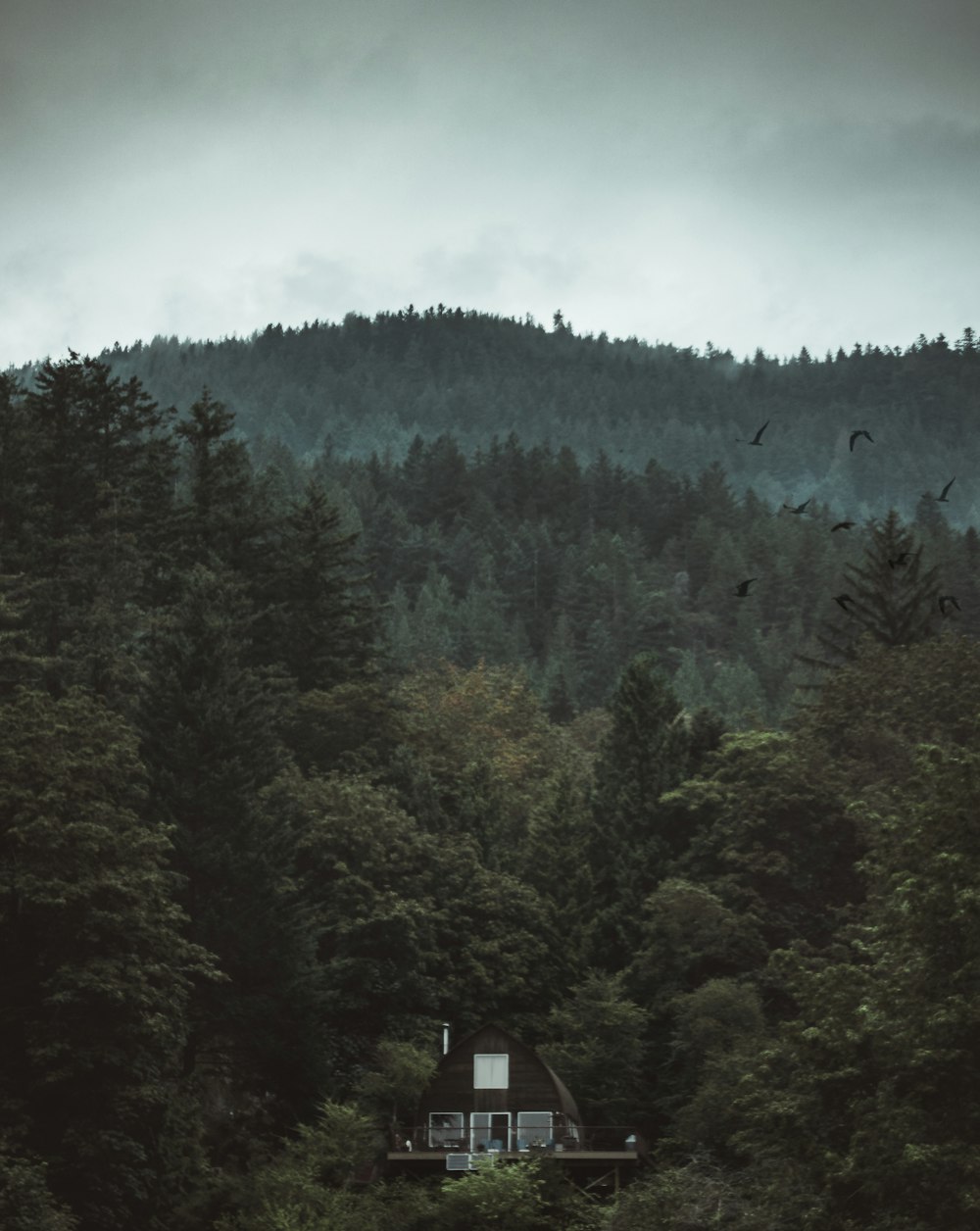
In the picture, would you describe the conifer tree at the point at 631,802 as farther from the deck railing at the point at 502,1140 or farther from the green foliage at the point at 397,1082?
the green foliage at the point at 397,1082

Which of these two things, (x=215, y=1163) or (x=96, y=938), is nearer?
(x=96, y=938)

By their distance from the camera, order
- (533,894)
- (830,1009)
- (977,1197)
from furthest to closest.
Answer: (533,894)
(830,1009)
(977,1197)

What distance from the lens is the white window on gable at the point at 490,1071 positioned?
54.7m

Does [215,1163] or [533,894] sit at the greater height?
[533,894]

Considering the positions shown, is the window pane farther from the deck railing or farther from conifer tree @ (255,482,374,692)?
conifer tree @ (255,482,374,692)

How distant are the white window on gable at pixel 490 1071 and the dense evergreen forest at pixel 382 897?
2244 mm

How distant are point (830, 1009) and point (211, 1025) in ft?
67.7

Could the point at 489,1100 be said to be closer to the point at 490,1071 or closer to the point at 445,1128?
the point at 490,1071

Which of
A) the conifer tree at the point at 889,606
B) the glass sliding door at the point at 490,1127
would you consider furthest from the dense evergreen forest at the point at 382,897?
the glass sliding door at the point at 490,1127

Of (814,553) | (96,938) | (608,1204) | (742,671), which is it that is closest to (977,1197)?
(608,1204)

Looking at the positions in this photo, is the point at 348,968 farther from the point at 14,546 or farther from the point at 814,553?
the point at 814,553

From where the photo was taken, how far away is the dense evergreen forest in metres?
40.3

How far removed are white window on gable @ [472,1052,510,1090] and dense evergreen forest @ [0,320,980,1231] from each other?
224 centimetres

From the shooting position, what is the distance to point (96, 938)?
45.3 meters
